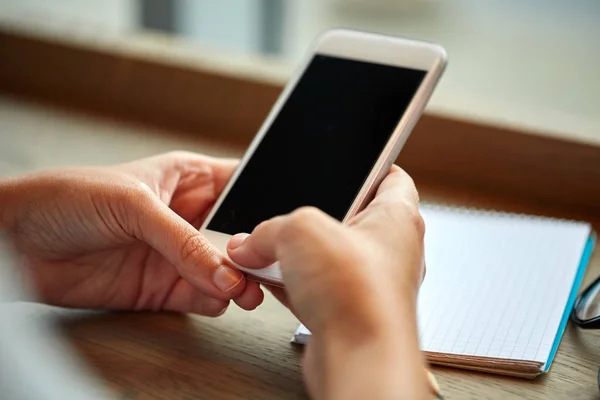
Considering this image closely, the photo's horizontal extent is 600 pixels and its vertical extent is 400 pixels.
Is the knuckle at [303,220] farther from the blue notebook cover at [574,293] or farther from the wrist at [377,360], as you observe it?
the blue notebook cover at [574,293]

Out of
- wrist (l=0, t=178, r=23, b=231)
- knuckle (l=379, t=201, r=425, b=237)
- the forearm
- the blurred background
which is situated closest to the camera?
the forearm

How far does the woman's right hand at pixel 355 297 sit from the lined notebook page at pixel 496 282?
0.12 metres

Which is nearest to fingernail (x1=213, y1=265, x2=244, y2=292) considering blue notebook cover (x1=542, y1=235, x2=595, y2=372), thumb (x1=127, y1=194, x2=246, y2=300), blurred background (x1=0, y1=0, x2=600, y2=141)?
thumb (x1=127, y1=194, x2=246, y2=300)

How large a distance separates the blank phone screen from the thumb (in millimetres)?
53

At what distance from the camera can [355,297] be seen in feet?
1.46

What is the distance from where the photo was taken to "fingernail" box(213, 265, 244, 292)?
56cm

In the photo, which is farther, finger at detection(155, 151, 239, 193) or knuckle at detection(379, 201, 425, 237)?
finger at detection(155, 151, 239, 193)

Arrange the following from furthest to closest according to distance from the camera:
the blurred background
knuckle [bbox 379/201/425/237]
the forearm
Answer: the blurred background, knuckle [bbox 379/201/425/237], the forearm

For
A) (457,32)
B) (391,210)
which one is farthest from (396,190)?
(457,32)

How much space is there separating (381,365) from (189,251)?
20 centimetres

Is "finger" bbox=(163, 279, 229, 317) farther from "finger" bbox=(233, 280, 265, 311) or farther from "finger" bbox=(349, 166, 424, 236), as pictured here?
"finger" bbox=(349, 166, 424, 236)

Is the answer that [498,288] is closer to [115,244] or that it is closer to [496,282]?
[496,282]

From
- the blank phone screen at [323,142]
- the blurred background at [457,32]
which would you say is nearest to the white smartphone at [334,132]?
the blank phone screen at [323,142]

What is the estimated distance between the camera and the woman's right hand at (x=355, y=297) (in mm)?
424
